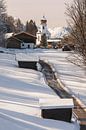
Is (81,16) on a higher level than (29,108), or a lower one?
higher

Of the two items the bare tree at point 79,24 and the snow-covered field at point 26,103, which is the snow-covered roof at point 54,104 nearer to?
the snow-covered field at point 26,103

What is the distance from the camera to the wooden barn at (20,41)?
8681 cm

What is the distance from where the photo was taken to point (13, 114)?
1533 cm

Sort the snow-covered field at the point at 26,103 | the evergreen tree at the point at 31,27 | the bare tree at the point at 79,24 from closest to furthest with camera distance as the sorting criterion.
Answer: the snow-covered field at the point at 26,103, the bare tree at the point at 79,24, the evergreen tree at the point at 31,27

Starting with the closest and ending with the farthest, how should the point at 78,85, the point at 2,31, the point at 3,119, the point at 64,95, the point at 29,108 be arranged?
1. the point at 3,119
2. the point at 29,108
3. the point at 64,95
4. the point at 78,85
5. the point at 2,31

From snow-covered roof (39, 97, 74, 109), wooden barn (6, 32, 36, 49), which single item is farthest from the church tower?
snow-covered roof (39, 97, 74, 109)

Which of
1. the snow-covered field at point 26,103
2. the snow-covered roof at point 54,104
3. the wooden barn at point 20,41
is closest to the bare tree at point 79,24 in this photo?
the snow-covered field at point 26,103

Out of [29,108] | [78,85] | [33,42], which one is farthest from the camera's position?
[33,42]

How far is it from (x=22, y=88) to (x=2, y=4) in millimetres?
57430

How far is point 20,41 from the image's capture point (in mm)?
89688

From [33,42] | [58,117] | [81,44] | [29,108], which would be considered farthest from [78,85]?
[33,42]

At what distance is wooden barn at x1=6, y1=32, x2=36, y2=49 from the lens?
86812mm

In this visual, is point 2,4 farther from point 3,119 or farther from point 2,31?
point 3,119

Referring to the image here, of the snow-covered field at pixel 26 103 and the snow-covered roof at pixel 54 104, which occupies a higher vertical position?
the snow-covered roof at pixel 54 104
